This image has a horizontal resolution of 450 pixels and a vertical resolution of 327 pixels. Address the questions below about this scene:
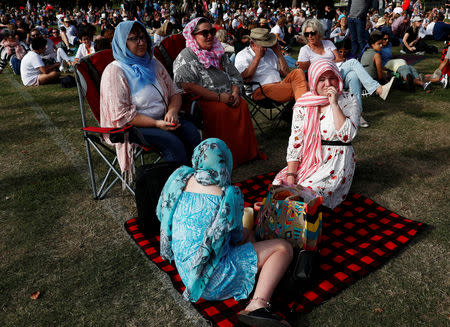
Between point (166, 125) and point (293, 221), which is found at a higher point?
point (166, 125)

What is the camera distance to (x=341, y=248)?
3.00m

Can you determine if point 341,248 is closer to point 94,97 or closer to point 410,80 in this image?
point 94,97

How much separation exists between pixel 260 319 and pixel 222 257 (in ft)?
1.36

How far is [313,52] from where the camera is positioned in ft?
20.2

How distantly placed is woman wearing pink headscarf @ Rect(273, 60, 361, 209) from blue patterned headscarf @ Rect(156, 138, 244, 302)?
4.46 feet

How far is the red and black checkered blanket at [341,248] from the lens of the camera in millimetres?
2434

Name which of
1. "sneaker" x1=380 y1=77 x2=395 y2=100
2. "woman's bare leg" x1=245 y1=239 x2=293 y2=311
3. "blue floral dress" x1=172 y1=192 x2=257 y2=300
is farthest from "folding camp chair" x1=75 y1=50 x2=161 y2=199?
"sneaker" x1=380 y1=77 x2=395 y2=100

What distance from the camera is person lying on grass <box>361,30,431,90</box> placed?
728 cm

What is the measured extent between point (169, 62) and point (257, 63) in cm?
126

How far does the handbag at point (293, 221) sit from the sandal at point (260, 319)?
69 cm


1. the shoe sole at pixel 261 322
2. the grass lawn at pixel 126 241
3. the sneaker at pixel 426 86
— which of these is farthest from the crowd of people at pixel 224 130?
the sneaker at pixel 426 86

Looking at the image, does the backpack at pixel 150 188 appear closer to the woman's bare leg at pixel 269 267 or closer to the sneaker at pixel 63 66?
the woman's bare leg at pixel 269 267

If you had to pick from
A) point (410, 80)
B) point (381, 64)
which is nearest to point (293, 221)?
point (381, 64)

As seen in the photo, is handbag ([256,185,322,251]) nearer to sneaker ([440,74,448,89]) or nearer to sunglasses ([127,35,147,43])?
sunglasses ([127,35,147,43])
